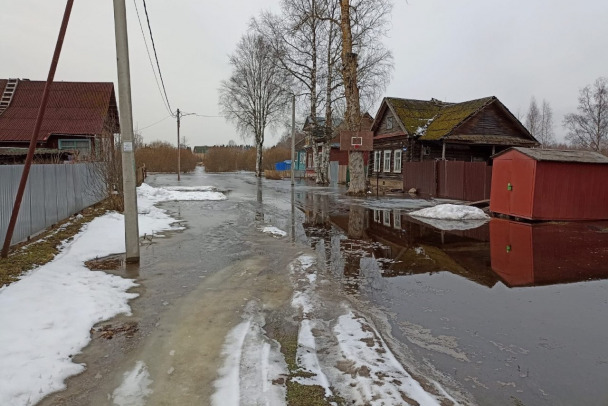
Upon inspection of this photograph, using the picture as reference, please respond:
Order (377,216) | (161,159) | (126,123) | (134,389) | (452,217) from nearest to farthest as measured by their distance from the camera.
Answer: (134,389) < (126,123) < (452,217) < (377,216) < (161,159)

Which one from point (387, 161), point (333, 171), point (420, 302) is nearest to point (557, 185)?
point (420, 302)

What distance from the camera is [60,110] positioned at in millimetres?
26234

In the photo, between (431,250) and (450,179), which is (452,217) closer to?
(431,250)

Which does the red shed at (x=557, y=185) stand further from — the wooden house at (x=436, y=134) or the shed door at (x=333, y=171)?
the shed door at (x=333, y=171)

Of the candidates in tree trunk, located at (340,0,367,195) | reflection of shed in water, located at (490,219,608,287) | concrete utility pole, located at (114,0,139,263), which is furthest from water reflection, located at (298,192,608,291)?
tree trunk, located at (340,0,367,195)

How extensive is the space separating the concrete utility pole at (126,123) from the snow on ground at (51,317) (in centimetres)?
91

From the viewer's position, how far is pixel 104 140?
531 inches

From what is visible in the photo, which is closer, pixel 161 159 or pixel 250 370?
pixel 250 370

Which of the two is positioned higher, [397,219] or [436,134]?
[436,134]

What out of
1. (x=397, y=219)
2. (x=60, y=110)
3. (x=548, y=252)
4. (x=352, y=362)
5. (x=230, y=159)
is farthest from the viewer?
(x=230, y=159)

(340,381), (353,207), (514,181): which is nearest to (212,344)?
(340,381)

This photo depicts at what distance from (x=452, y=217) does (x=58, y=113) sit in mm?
24676

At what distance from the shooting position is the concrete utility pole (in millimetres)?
6602

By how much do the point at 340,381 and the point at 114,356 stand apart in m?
2.07
